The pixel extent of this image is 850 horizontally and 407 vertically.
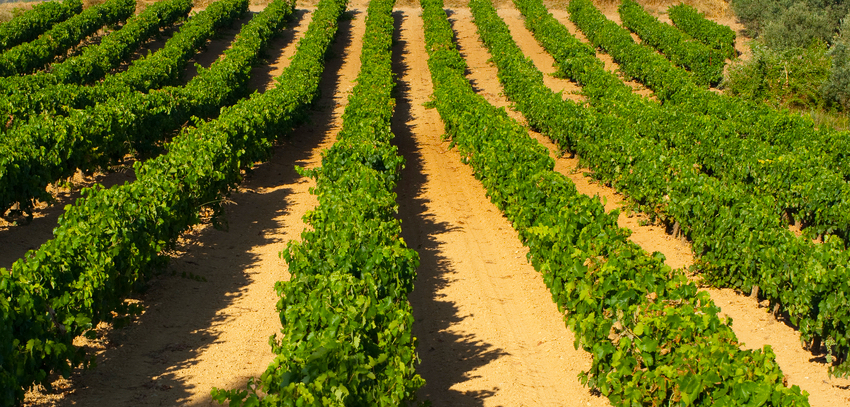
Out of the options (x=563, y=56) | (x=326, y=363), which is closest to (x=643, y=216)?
(x=326, y=363)

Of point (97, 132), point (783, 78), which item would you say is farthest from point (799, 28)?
point (97, 132)

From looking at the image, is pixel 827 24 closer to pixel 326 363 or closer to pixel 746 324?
pixel 746 324

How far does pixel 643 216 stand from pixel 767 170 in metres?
2.72

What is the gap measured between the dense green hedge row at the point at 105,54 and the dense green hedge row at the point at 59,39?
677mm

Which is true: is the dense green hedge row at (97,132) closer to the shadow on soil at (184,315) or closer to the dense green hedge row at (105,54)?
the shadow on soil at (184,315)

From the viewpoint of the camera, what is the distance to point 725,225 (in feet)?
36.9

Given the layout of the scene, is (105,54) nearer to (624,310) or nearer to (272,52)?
(272,52)

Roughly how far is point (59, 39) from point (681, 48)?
2486cm

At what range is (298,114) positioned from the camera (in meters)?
19.8

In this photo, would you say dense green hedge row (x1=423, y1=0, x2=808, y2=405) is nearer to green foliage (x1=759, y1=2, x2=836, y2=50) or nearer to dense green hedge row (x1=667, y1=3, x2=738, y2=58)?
dense green hedge row (x1=667, y1=3, x2=738, y2=58)

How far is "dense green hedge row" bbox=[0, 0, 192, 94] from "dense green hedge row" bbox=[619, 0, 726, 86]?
2120cm

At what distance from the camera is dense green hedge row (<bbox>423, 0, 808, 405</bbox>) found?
6.73 m

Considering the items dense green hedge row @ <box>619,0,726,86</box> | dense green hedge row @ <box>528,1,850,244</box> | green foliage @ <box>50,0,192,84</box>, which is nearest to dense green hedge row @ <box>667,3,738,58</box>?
dense green hedge row @ <box>619,0,726,86</box>

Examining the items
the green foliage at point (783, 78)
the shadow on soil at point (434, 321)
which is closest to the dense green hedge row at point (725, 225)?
the shadow on soil at point (434, 321)
